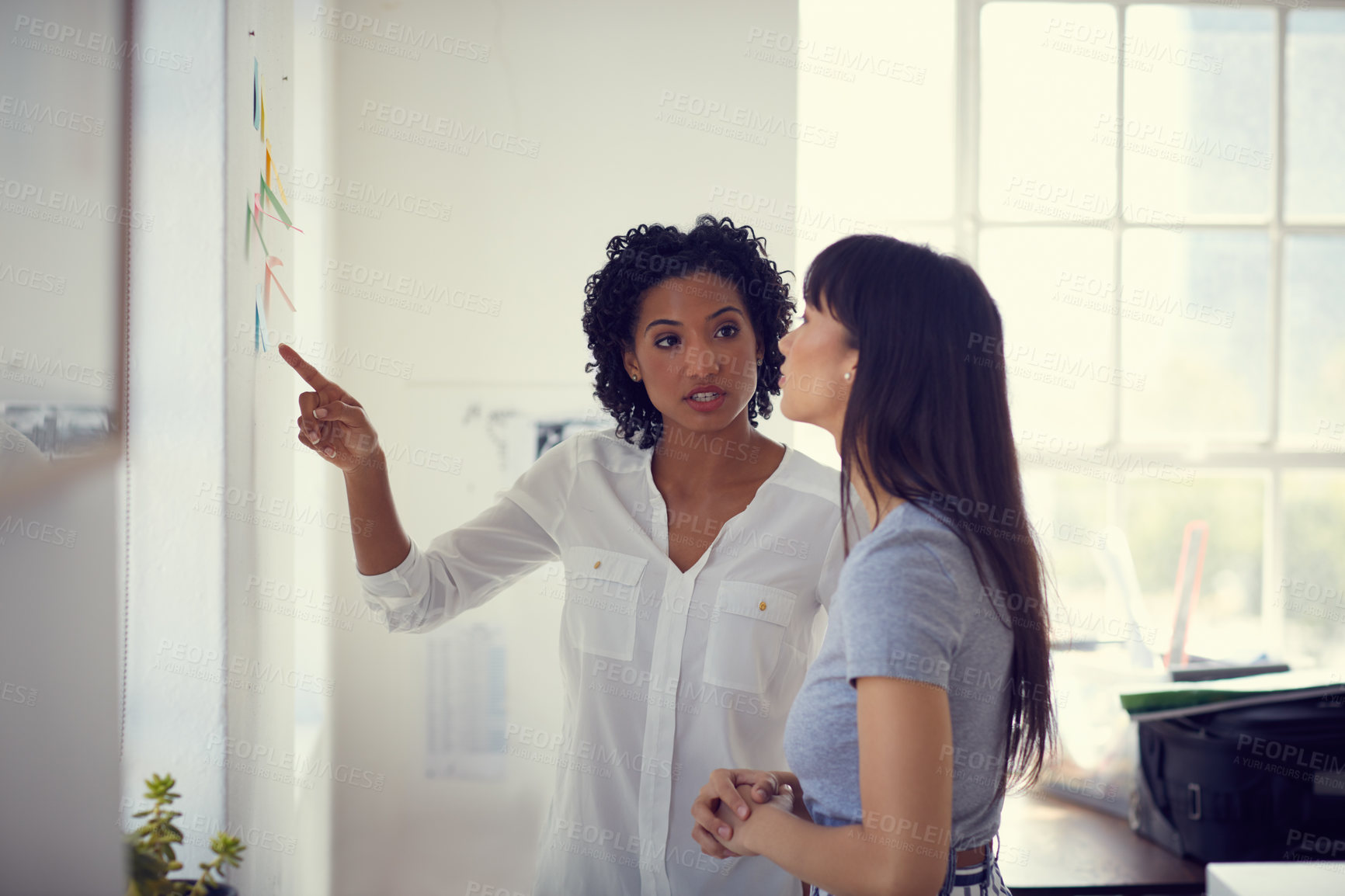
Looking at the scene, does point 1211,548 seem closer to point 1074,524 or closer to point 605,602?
point 1074,524

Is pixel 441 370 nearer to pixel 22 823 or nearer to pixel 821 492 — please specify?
pixel 821 492

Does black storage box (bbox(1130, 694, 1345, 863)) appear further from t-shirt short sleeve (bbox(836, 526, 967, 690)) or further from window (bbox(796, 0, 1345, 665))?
t-shirt short sleeve (bbox(836, 526, 967, 690))

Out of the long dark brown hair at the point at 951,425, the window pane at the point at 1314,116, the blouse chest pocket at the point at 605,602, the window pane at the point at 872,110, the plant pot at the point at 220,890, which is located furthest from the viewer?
the window pane at the point at 1314,116

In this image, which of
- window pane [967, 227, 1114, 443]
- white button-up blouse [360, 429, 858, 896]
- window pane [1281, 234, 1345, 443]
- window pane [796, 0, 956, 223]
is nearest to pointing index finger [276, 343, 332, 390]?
white button-up blouse [360, 429, 858, 896]

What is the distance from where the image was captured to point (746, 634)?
1337mm

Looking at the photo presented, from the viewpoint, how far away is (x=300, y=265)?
1.92 m

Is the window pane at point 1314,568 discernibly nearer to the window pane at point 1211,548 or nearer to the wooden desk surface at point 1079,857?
the window pane at point 1211,548

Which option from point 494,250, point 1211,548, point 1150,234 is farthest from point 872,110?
point 1211,548

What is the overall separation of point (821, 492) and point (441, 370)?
1345 millimetres

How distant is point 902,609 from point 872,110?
83.2 inches

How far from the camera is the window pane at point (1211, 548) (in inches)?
107

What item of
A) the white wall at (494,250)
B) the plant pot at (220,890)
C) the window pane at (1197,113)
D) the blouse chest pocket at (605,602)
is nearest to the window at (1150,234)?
the window pane at (1197,113)

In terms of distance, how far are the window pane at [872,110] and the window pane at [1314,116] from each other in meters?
1.03

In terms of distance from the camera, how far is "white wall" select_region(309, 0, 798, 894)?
240 centimetres
